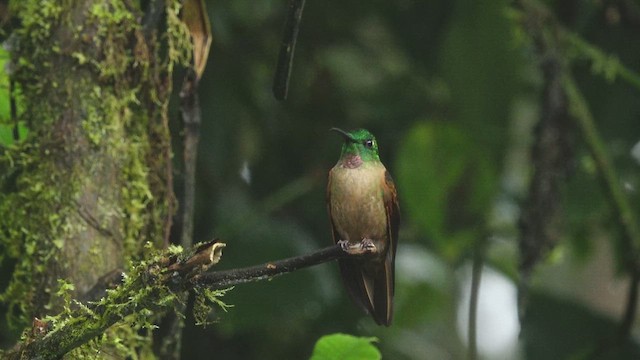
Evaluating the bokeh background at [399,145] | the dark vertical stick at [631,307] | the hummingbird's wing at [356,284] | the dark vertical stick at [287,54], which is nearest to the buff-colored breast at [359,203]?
the hummingbird's wing at [356,284]

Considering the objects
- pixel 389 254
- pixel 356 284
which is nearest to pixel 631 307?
pixel 389 254

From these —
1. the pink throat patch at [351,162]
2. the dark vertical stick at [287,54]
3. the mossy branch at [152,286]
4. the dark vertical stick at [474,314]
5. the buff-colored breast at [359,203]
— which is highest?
the dark vertical stick at [287,54]

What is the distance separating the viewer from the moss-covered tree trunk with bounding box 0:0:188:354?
7.80 feet

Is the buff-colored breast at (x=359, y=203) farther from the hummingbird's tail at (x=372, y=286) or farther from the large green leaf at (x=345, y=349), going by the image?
the large green leaf at (x=345, y=349)

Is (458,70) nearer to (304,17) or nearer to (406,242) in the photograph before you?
(304,17)

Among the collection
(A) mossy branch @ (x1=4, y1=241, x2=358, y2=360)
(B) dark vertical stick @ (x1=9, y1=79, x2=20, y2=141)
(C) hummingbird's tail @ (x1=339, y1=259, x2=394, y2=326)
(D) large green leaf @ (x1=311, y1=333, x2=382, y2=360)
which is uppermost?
(B) dark vertical stick @ (x1=9, y1=79, x2=20, y2=141)

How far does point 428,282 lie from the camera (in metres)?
4.84

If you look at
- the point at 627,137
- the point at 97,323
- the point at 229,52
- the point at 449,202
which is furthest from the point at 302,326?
the point at 97,323

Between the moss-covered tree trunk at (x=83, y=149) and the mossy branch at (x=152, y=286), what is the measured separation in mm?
502

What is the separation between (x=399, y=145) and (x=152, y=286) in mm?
2392

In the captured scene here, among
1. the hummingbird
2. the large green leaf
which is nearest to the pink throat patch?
the hummingbird

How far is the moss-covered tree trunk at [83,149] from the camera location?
2.38 meters

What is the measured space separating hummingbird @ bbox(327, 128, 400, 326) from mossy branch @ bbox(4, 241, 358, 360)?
3.44ft

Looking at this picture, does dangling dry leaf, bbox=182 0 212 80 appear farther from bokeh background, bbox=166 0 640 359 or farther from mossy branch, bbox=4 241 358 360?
mossy branch, bbox=4 241 358 360
